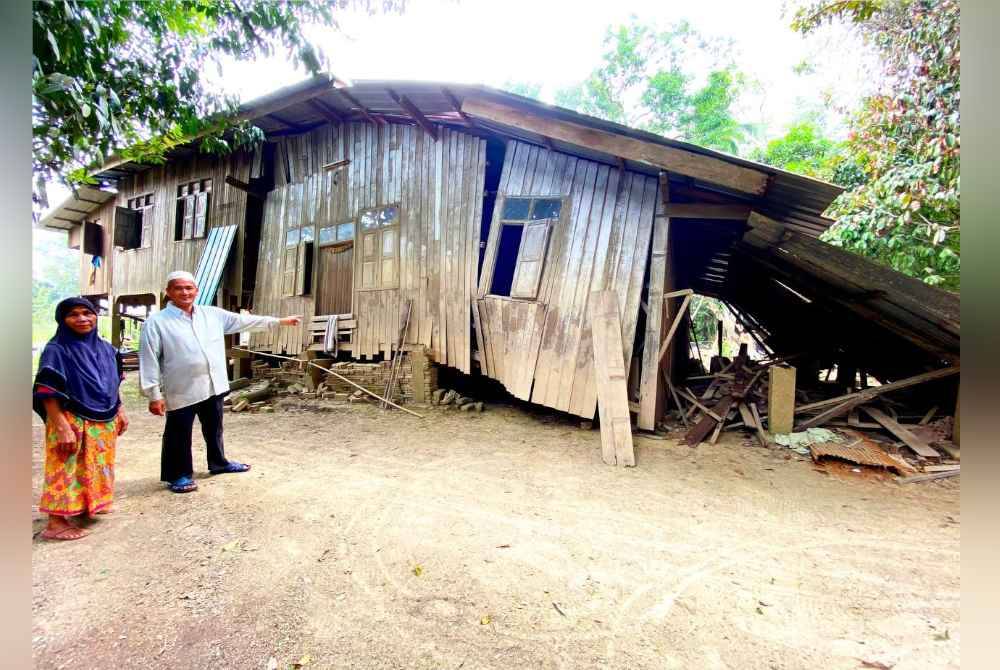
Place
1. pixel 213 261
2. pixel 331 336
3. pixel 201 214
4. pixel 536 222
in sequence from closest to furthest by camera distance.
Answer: pixel 536 222 → pixel 331 336 → pixel 213 261 → pixel 201 214

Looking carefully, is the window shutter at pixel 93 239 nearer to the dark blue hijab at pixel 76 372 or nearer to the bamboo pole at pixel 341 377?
the bamboo pole at pixel 341 377

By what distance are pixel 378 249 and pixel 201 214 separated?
18.9 ft

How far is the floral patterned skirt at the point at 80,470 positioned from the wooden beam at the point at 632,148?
5363 millimetres

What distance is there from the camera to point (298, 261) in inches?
358

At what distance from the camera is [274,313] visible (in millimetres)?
9477

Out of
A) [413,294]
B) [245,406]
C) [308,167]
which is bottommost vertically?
[245,406]

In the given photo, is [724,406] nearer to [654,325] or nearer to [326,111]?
[654,325]

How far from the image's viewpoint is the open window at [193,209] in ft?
34.0

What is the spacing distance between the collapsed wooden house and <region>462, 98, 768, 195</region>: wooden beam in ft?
0.07

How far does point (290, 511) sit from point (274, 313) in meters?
7.24

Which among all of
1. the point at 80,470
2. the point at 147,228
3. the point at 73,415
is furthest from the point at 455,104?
the point at 147,228

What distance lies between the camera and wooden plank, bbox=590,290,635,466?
4.77 metres
